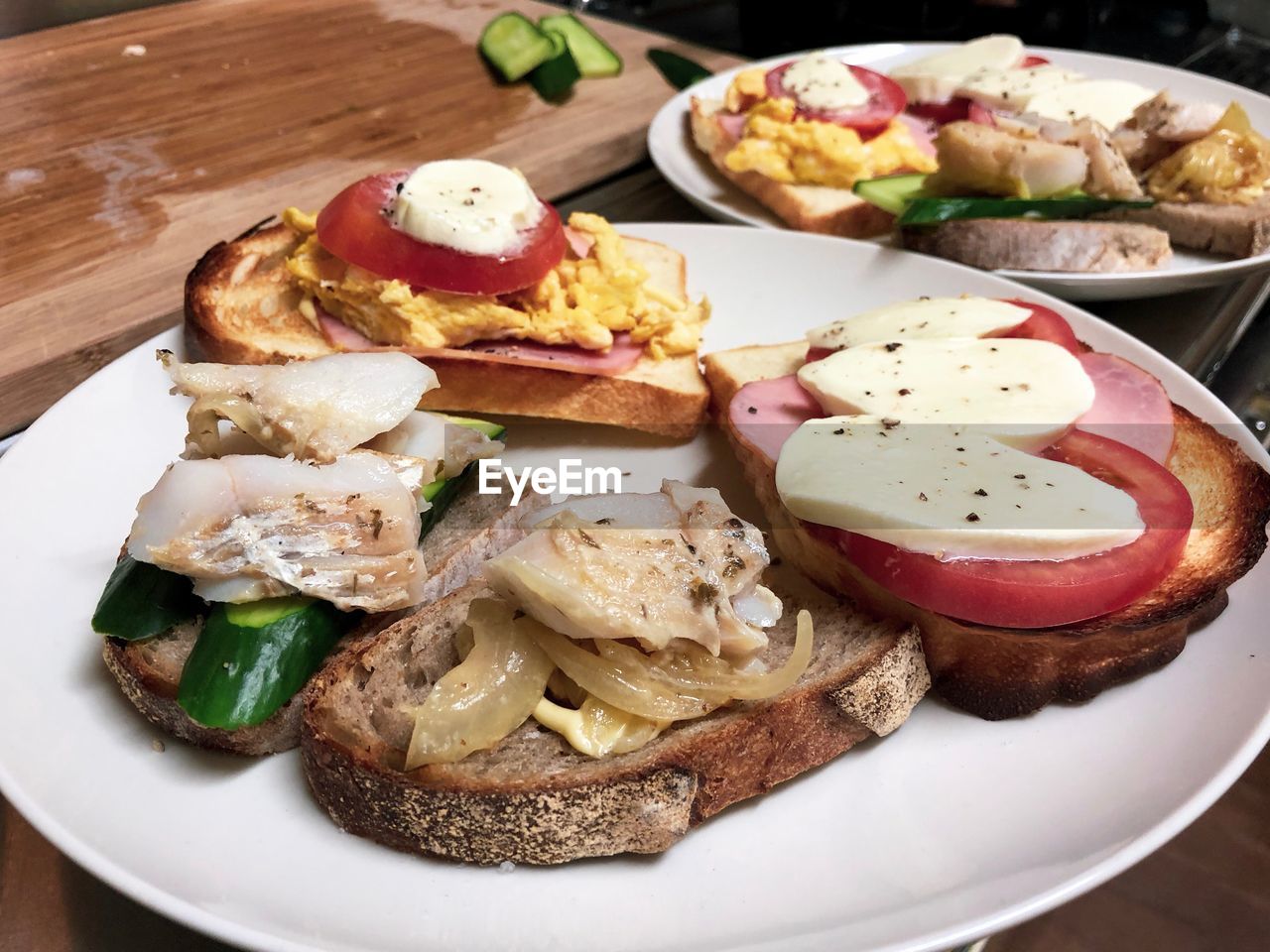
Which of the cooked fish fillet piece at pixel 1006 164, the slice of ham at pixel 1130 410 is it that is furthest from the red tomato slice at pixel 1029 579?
the cooked fish fillet piece at pixel 1006 164

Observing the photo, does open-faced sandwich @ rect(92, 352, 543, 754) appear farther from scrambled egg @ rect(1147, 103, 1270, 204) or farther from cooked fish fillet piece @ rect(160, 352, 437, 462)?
scrambled egg @ rect(1147, 103, 1270, 204)

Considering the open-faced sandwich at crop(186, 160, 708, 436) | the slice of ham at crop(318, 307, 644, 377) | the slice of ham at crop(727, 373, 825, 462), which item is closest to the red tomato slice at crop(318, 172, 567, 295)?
the open-faced sandwich at crop(186, 160, 708, 436)

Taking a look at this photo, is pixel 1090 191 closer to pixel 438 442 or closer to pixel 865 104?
pixel 865 104

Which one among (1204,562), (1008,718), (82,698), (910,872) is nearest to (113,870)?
(82,698)

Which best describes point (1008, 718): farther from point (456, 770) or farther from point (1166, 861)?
point (456, 770)

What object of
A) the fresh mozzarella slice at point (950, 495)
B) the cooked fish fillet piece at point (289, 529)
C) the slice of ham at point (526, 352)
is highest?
the fresh mozzarella slice at point (950, 495)

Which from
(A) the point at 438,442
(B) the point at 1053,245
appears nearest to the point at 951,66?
(B) the point at 1053,245

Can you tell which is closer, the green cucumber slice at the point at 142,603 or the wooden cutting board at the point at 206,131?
the green cucumber slice at the point at 142,603

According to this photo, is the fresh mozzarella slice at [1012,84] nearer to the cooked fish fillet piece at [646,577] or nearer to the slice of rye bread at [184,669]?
the cooked fish fillet piece at [646,577]
